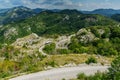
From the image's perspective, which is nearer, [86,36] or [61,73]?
[61,73]

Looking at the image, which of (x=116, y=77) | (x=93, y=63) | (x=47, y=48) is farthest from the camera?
(x=47, y=48)

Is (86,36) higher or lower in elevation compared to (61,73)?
lower

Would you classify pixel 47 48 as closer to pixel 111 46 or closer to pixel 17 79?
pixel 111 46

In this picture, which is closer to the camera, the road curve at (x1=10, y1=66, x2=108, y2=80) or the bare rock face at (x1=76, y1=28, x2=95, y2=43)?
the road curve at (x1=10, y1=66, x2=108, y2=80)

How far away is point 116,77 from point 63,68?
17.0 m

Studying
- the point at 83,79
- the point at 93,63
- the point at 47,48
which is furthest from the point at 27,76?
the point at 47,48

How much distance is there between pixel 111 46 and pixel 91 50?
1110 centimetres

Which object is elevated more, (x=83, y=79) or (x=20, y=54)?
(x=83, y=79)

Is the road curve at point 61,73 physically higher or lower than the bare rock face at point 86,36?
higher

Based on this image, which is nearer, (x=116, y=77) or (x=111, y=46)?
(x=116, y=77)

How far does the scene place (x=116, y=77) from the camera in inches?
1756

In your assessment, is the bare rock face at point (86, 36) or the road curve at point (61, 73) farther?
the bare rock face at point (86, 36)

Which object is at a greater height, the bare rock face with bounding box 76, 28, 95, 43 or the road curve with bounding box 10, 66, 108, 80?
the road curve with bounding box 10, 66, 108, 80

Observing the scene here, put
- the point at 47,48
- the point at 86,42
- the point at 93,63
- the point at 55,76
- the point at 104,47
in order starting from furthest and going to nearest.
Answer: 1. the point at 47,48
2. the point at 86,42
3. the point at 104,47
4. the point at 93,63
5. the point at 55,76
